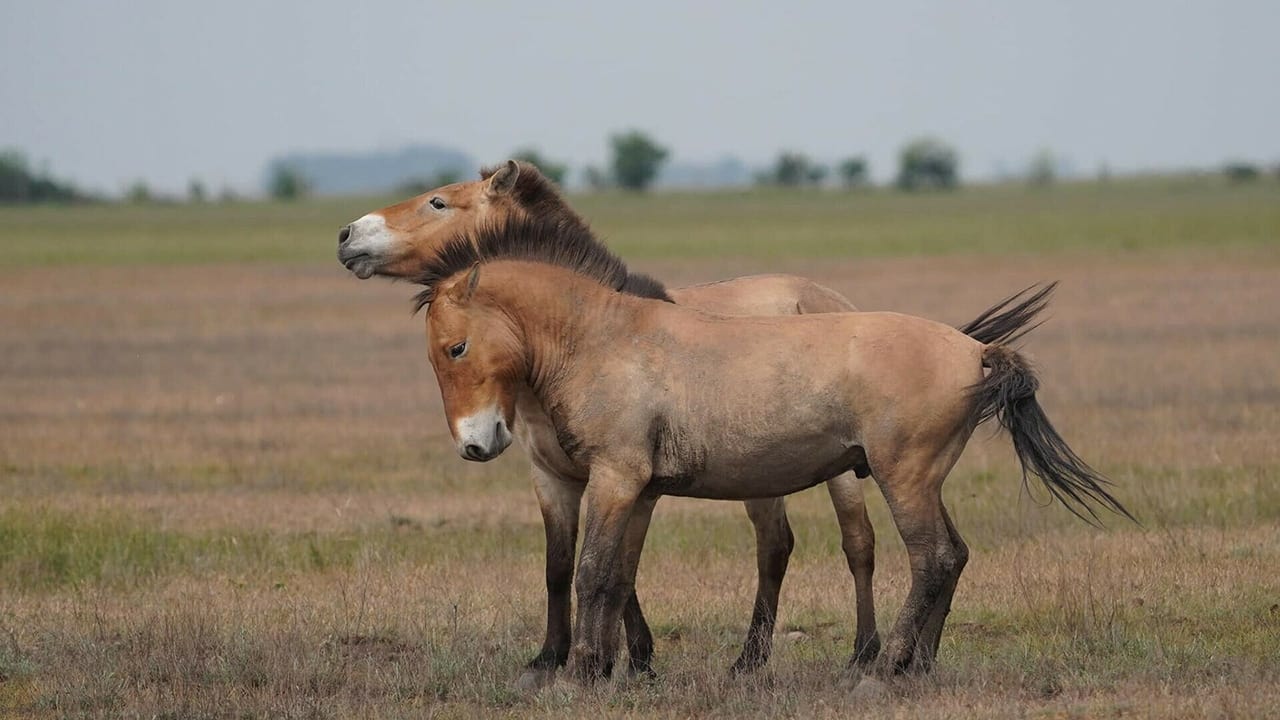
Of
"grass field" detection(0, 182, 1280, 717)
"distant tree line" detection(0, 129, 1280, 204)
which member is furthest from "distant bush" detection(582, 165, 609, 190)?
"grass field" detection(0, 182, 1280, 717)

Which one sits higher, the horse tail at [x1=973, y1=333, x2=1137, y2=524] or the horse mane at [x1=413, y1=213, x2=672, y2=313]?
the horse mane at [x1=413, y1=213, x2=672, y2=313]

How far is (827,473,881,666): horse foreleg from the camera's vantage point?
856 cm

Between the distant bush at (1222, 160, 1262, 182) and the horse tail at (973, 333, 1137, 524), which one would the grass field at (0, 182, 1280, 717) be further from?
the distant bush at (1222, 160, 1262, 182)

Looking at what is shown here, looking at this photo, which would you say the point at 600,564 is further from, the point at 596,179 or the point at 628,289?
the point at 596,179

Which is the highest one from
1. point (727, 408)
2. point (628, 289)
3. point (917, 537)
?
point (628, 289)

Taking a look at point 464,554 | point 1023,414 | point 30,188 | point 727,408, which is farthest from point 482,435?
point 30,188

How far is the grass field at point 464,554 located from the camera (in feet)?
26.0

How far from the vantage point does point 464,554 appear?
1166cm

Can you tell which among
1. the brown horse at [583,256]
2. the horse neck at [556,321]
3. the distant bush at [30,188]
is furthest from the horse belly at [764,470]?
the distant bush at [30,188]

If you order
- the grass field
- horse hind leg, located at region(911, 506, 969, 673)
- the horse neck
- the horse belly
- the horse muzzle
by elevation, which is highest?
the horse neck

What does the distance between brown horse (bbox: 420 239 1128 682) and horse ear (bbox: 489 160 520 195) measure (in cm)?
113

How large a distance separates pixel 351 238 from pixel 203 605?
2.52 metres

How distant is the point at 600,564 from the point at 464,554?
401 centimetres

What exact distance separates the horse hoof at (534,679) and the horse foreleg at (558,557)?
7 cm
